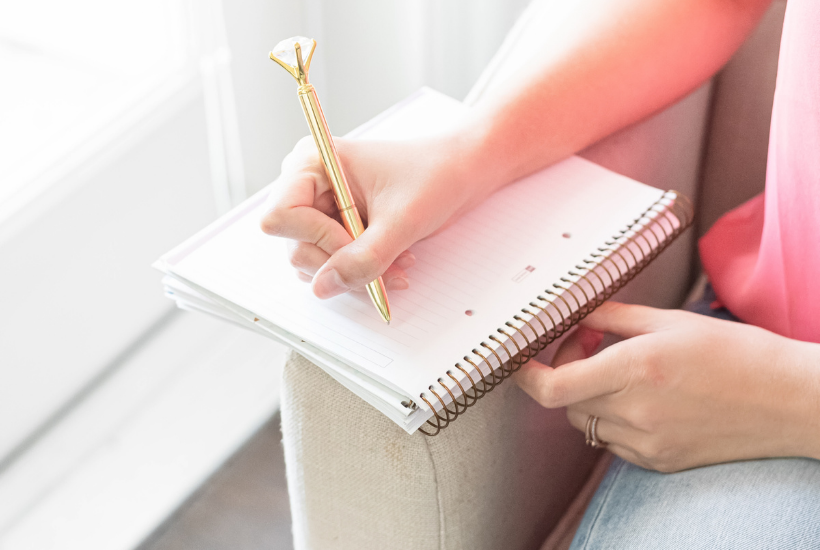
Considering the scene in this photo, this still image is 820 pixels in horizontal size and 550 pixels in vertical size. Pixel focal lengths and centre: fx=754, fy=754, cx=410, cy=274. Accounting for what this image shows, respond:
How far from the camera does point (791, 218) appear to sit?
2.20ft

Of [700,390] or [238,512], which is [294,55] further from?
[238,512]

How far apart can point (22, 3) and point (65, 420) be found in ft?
2.07

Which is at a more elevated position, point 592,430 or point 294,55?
point 294,55

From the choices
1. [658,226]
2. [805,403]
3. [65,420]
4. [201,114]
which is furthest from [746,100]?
[65,420]

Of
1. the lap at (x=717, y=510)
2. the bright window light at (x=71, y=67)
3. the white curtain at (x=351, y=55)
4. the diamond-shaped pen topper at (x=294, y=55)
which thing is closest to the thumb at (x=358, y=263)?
the diamond-shaped pen topper at (x=294, y=55)

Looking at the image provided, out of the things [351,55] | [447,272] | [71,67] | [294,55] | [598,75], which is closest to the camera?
[294,55]

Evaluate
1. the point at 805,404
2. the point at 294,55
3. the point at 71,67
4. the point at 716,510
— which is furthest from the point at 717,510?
the point at 71,67

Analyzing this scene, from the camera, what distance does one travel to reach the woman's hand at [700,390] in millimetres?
573

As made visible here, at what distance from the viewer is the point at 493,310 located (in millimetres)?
583

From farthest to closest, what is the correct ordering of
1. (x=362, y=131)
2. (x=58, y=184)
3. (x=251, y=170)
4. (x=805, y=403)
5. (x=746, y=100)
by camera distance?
1. (x=251, y=170)
2. (x=58, y=184)
3. (x=746, y=100)
4. (x=362, y=131)
5. (x=805, y=403)

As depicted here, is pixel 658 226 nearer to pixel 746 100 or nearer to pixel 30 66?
pixel 746 100

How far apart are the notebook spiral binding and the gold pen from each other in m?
0.08

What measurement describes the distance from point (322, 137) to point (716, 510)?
1.32 ft

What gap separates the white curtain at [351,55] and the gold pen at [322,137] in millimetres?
733
